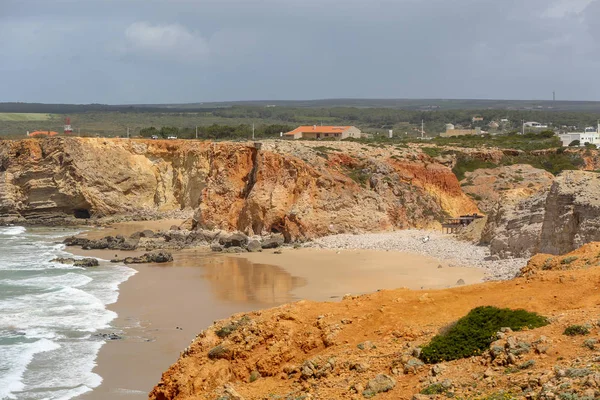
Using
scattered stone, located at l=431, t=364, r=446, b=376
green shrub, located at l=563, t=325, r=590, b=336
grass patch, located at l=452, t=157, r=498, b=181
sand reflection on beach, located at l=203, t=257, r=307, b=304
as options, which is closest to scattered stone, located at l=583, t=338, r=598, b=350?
green shrub, located at l=563, t=325, r=590, b=336

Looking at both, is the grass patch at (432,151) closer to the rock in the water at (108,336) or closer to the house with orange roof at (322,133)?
the house with orange roof at (322,133)

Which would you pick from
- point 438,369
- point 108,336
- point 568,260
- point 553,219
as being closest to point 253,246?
point 553,219

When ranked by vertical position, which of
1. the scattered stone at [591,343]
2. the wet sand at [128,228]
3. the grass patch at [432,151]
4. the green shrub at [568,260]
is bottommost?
the wet sand at [128,228]

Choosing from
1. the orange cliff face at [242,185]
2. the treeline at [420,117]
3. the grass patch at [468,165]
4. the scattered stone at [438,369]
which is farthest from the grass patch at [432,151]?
the treeline at [420,117]

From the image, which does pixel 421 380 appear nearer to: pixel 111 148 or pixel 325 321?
pixel 325 321

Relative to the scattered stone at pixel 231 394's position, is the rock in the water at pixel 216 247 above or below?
below

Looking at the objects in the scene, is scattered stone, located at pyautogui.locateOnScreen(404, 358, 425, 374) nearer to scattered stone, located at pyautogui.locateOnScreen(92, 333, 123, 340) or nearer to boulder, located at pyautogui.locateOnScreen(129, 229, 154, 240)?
scattered stone, located at pyautogui.locateOnScreen(92, 333, 123, 340)
